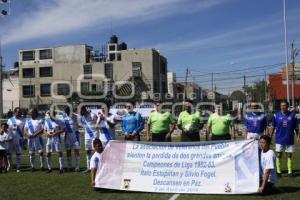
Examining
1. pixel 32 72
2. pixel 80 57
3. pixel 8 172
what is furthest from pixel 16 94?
pixel 8 172

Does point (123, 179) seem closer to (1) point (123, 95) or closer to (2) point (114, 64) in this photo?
(1) point (123, 95)

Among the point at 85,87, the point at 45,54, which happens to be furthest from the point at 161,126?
the point at 45,54

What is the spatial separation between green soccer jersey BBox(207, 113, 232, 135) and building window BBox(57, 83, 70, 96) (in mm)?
71349

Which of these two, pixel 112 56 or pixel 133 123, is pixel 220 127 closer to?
pixel 133 123

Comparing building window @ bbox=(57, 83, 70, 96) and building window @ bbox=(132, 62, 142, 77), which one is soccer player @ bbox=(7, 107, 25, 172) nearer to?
building window @ bbox=(132, 62, 142, 77)

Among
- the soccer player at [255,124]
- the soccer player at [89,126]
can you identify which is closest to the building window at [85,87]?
the soccer player at [89,126]

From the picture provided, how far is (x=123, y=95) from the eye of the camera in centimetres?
7475

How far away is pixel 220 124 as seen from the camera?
1406 centimetres

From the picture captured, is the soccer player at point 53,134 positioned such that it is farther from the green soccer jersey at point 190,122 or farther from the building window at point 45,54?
the building window at point 45,54

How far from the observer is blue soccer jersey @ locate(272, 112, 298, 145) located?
13.6 m

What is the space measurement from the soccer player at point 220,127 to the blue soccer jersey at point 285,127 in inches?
52.4

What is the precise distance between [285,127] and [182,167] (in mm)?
3670

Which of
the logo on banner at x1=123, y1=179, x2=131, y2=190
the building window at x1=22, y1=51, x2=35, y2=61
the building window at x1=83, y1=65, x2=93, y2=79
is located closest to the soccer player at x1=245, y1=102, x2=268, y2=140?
the logo on banner at x1=123, y1=179, x2=131, y2=190

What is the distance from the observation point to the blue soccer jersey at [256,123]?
45.8 ft
